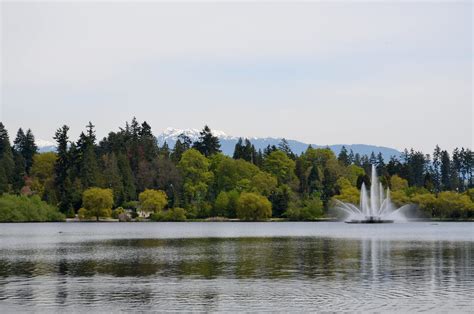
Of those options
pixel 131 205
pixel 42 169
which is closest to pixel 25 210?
pixel 131 205

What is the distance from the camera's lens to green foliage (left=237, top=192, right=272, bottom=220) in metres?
164

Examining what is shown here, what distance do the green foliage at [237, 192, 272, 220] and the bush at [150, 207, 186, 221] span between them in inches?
533

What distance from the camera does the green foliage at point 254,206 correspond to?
16362 cm

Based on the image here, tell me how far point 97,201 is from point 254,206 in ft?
114

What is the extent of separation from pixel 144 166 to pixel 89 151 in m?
17.8

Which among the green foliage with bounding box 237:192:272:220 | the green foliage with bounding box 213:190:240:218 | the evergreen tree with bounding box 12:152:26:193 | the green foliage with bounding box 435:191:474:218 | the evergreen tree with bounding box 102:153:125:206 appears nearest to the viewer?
the green foliage with bounding box 237:192:272:220

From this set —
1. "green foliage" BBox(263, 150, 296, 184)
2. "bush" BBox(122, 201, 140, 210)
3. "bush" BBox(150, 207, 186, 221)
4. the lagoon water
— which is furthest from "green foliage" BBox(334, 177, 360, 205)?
the lagoon water

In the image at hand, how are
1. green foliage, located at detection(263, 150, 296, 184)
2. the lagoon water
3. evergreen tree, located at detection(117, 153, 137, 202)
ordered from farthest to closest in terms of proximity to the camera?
green foliage, located at detection(263, 150, 296, 184) → evergreen tree, located at detection(117, 153, 137, 202) → the lagoon water

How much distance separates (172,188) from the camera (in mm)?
181125

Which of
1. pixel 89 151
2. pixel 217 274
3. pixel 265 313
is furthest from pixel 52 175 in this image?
pixel 265 313

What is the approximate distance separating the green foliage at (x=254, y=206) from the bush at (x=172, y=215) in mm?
13545

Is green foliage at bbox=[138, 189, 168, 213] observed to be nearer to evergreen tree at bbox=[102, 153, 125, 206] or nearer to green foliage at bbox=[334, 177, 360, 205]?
evergreen tree at bbox=[102, 153, 125, 206]

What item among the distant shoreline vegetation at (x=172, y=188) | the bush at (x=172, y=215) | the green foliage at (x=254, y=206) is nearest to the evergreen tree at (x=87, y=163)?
the distant shoreline vegetation at (x=172, y=188)

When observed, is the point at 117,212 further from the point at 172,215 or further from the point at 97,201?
the point at 172,215
